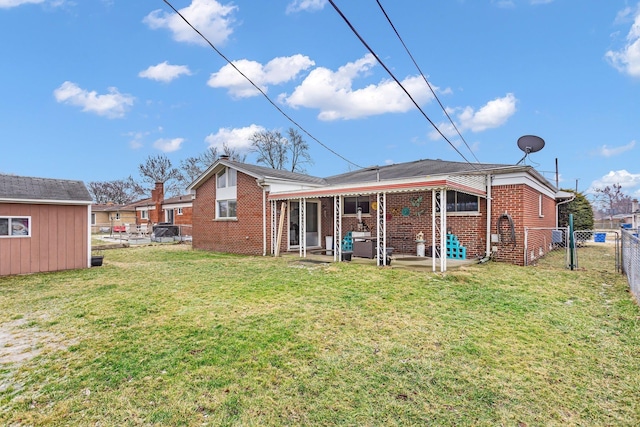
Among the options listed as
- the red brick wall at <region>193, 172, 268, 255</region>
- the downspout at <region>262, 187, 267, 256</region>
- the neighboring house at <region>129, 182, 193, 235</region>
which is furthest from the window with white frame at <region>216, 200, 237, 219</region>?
the neighboring house at <region>129, 182, 193, 235</region>

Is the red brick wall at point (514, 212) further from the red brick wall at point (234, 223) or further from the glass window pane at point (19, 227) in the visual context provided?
the glass window pane at point (19, 227)

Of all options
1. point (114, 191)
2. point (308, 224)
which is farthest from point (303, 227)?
point (114, 191)

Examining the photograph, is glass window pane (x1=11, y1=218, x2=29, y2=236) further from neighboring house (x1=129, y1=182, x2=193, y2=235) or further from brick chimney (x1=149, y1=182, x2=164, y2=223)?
brick chimney (x1=149, y1=182, x2=164, y2=223)

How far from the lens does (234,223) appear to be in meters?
14.7

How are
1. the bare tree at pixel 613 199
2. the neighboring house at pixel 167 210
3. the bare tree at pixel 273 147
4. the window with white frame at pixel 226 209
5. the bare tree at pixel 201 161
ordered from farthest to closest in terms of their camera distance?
the bare tree at pixel 613 199 < the bare tree at pixel 201 161 < the bare tree at pixel 273 147 < the neighboring house at pixel 167 210 < the window with white frame at pixel 226 209

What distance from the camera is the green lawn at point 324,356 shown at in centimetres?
266

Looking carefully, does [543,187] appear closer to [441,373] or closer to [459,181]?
[459,181]

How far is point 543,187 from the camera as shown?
12.7m

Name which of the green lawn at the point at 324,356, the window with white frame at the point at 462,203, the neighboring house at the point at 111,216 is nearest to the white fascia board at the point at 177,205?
the neighboring house at the point at 111,216

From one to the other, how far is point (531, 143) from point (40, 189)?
17.1m

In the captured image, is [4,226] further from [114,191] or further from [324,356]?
[114,191]

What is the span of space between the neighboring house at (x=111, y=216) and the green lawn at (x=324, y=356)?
118 ft

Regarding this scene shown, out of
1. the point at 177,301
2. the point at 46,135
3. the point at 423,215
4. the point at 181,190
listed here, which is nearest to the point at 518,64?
the point at 423,215

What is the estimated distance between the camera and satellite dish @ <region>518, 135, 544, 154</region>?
12.4 meters
